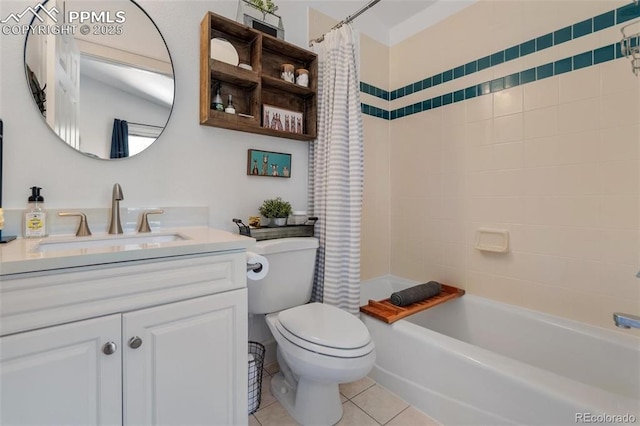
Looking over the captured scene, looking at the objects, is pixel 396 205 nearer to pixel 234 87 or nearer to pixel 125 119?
pixel 234 87

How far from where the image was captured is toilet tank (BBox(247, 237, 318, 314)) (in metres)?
1.44

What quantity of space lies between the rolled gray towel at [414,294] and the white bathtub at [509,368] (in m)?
0.18

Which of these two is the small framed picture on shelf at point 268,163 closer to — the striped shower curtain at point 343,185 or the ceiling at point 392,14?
the striped shower curtain at point 343,185

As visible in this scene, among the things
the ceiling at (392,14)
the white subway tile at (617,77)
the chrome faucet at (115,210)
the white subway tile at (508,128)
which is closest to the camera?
the chrome faucet at (115,210)

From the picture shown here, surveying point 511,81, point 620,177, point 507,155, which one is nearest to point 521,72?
point 511,81

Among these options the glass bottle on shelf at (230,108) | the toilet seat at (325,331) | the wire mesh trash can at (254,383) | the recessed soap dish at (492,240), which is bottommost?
the wire mesh trash can at (254,383)

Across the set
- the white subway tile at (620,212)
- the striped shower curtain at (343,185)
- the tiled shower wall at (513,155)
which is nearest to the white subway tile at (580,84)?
the tiled shower wall at (513,155)

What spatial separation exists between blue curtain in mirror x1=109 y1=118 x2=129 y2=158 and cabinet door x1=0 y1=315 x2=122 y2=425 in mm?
805

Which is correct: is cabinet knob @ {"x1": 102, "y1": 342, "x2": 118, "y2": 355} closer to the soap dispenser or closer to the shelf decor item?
the soap dispenser

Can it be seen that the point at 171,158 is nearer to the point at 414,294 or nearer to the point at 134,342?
the point at 134,342

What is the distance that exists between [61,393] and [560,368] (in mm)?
2012

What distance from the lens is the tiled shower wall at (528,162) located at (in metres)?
1.38

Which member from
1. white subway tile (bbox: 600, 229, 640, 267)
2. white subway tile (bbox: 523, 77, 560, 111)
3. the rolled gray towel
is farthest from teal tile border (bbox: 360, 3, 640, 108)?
the rolled gray towel

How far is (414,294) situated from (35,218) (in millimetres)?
1811
